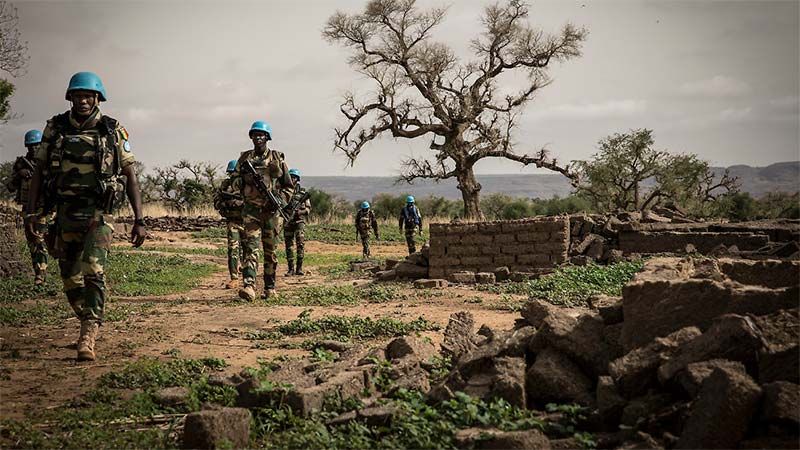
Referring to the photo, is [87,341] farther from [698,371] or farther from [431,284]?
[431,284]

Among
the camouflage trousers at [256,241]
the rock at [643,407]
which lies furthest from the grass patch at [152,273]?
the rock at [643,407]

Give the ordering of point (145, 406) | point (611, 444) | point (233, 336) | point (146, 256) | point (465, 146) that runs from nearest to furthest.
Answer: point (611, 444)
point (145, 406)
point (233, 336)
point (146, 256)
point (465, 146)

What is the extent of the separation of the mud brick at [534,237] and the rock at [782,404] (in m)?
10.8

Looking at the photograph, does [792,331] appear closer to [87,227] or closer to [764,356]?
[764,356]

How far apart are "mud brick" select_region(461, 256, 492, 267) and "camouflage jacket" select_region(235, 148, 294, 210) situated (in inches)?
195

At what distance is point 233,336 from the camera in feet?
26.0

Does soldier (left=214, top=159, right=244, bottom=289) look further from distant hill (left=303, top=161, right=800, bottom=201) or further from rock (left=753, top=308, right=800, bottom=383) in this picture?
distant hill (left=303, top=161, right=800, bottom=201)

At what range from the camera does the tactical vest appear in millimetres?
6441

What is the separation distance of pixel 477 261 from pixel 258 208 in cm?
532

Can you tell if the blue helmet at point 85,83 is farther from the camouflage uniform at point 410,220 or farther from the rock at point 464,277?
the camouflage uniform at point 410,220

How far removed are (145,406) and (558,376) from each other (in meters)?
2.68

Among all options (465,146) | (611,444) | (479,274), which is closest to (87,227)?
(611,444)

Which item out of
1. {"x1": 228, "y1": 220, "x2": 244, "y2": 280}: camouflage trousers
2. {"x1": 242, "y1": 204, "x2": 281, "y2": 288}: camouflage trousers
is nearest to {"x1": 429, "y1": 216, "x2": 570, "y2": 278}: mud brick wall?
{"x1": 228, "y1": 220, "x2": 244, "y2": 280}: camouflage trousers

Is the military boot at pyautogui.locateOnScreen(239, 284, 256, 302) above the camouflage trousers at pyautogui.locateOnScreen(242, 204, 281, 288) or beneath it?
beneath
